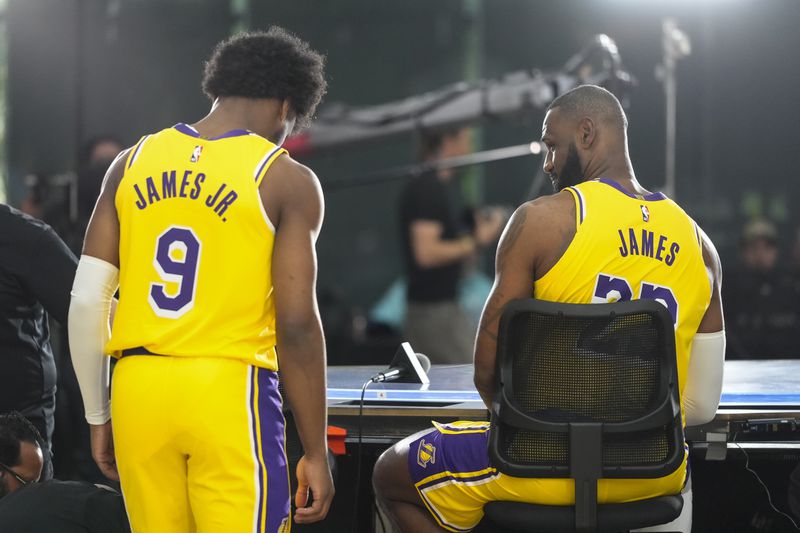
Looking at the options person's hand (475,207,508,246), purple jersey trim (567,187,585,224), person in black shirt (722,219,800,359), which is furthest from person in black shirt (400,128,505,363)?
purple jersey trim (567,187,585,224)

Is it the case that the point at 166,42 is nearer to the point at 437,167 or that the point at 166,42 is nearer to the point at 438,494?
the point at 437,167

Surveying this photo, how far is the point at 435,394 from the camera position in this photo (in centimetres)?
287

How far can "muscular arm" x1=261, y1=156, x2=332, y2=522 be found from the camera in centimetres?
200

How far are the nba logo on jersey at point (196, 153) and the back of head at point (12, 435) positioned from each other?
37.4 inches

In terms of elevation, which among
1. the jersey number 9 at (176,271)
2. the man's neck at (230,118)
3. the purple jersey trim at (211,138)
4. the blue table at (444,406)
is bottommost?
the blue table at (444,406)

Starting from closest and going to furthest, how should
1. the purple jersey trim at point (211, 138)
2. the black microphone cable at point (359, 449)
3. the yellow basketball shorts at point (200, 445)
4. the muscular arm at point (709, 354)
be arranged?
the yellow basketball shorts at point (200, 445)
the purple jersey trim at point (211, 138)
the muscular arm at point (709, 354)
the black microphone cable at point (359, 449)

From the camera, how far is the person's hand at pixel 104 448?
217cm

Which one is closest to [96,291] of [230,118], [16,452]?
[230,118]

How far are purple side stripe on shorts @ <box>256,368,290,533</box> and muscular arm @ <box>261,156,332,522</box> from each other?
0.04 metres

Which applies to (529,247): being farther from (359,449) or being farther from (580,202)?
(359,449)

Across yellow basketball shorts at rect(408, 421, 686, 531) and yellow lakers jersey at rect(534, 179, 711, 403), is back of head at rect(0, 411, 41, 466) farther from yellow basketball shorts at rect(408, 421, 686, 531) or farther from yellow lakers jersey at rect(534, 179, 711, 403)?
yellow lakers jersey at rect(534, 179, 711, 403)

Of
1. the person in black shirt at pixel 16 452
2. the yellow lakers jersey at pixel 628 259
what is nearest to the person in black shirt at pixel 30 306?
the person in black shirt at pixel 16 452

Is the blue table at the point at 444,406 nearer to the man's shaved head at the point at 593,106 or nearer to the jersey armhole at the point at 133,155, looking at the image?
the man's shaved head at the point at 593,106

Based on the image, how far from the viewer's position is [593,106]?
2479 mm
